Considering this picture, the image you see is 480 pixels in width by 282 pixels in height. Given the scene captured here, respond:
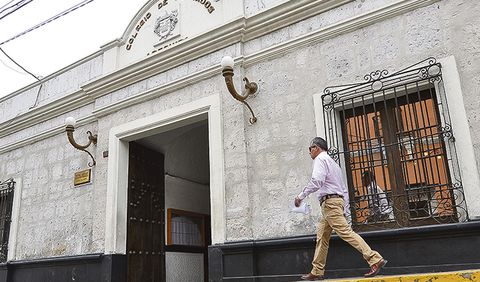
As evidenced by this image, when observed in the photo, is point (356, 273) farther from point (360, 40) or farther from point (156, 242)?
point (156, 242)

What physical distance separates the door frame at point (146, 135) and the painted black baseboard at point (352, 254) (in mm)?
356

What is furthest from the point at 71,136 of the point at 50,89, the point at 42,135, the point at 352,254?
the point at 352,254

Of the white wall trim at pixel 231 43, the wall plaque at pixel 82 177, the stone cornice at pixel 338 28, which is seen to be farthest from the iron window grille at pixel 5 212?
the stone cornice at pixel 338 28

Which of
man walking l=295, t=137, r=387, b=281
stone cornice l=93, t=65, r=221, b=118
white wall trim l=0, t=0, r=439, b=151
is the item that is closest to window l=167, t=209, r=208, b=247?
stone cornice l=93, t=65, r=221, b=118

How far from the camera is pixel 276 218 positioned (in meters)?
5.25

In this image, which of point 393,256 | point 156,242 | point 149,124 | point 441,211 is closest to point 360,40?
point 441,211

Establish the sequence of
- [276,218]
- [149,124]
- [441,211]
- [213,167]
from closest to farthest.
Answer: [441,211] < [276,218] < [213,167] < [149,124]

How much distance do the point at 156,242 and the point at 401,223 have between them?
13.2 feet

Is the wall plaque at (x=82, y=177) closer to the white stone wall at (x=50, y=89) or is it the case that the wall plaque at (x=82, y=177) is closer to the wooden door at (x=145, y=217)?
the wooden door at (x=145, y=217)

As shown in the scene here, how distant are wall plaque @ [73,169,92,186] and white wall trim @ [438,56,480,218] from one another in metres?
5.19

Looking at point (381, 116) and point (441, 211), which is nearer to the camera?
point (441, 211)

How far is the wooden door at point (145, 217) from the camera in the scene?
6.81m

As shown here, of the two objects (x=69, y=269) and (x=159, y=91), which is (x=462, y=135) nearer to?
(x=159, y=91)

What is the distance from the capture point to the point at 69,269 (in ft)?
22.6
